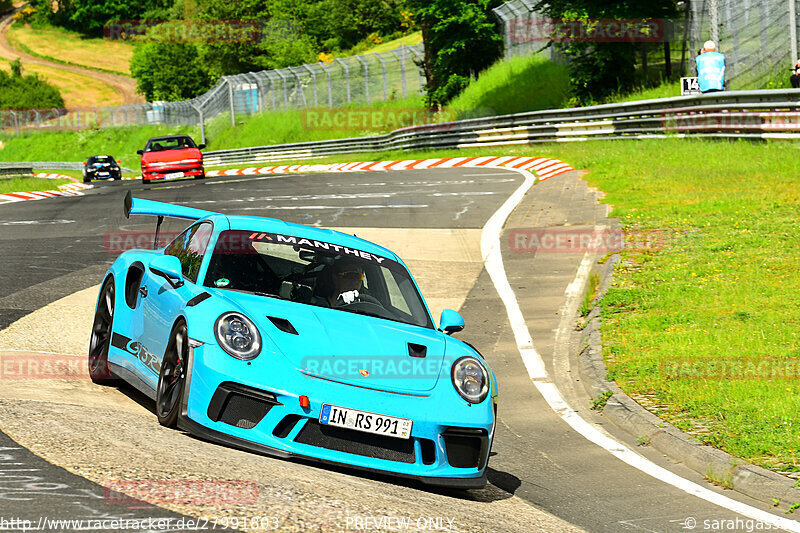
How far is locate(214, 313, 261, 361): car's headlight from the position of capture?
18.8 feet

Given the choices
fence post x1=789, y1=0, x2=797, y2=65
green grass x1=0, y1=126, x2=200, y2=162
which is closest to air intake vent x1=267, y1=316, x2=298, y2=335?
fence post x1=789, y1=0, x2=797, y2=65

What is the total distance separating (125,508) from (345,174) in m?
26.2

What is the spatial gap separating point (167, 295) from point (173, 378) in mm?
840

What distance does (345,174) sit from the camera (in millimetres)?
30203

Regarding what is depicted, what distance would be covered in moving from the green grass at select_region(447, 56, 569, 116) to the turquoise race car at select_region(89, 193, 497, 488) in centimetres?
3045

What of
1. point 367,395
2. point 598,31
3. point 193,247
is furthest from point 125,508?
point 598,31

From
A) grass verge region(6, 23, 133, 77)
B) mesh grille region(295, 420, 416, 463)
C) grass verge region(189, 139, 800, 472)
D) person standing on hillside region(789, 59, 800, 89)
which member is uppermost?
grass verge region(6, 23, 133, 77)

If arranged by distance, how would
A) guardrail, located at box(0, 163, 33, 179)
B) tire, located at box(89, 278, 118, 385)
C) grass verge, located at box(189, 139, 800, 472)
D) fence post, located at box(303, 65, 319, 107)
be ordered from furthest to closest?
fence post, located at box(303, 65, 319, 107)
guardrail, located at box(0, 163, 33, 179)
tire, located at box(89, 278, 118, 385)
grass verge, located at box(189, 139, 800, 472)

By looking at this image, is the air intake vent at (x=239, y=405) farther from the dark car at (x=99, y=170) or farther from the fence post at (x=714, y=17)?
the dark car at (x=99, y=170)

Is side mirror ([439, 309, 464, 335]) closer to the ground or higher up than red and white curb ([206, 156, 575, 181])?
higher up

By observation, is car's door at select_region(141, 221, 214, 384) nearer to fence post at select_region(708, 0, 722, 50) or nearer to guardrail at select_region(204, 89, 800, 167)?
guardrail at select_region(204, 89, 800, 167)

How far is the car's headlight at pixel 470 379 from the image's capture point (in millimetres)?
6160

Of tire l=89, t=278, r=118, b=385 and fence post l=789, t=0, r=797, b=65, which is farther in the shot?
fence post l=789, t=0, r=797, b=65

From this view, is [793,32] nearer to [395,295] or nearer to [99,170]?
[395,295]
